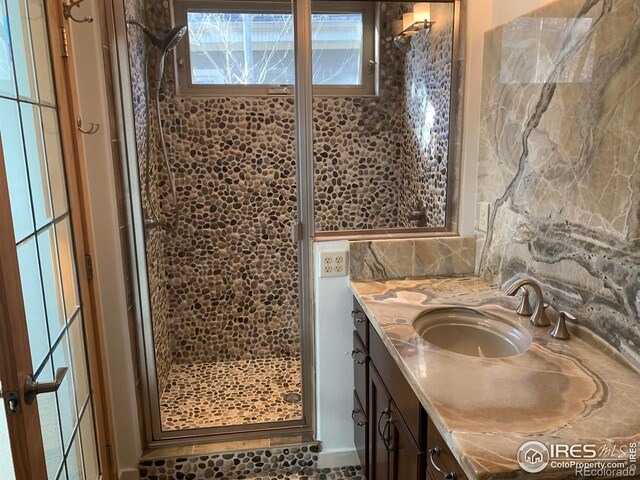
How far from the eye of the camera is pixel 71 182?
5.92ft

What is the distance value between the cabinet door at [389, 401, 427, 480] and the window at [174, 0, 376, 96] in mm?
1875

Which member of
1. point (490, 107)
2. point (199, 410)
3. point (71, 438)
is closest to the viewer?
point (71, 438)

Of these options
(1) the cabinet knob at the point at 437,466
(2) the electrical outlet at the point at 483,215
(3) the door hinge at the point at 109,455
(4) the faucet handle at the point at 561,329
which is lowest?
(3) the door hinge at the point at 109,455

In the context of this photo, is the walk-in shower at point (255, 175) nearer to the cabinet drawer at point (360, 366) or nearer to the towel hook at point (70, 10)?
the cabinet drawer at point (360, 366)

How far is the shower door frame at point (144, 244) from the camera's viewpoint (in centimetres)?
204

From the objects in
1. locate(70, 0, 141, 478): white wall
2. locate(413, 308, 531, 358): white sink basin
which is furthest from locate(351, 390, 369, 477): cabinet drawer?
locate(70, 0, 141, 478): white wall

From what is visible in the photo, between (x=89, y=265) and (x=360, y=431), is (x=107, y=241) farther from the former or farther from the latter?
(x=360, y=431)

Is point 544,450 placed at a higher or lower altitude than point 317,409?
higher

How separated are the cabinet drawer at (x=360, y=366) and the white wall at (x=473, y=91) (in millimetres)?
686

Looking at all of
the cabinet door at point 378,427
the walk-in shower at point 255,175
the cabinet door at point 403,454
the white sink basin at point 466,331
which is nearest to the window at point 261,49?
the walk-in shower at point 255,175

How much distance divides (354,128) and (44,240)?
1.86 meters

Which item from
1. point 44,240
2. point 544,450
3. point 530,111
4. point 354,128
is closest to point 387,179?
point 354,128

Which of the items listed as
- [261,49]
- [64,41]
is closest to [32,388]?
[64,41]

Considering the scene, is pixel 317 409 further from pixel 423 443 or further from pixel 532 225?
pixel 532 225
